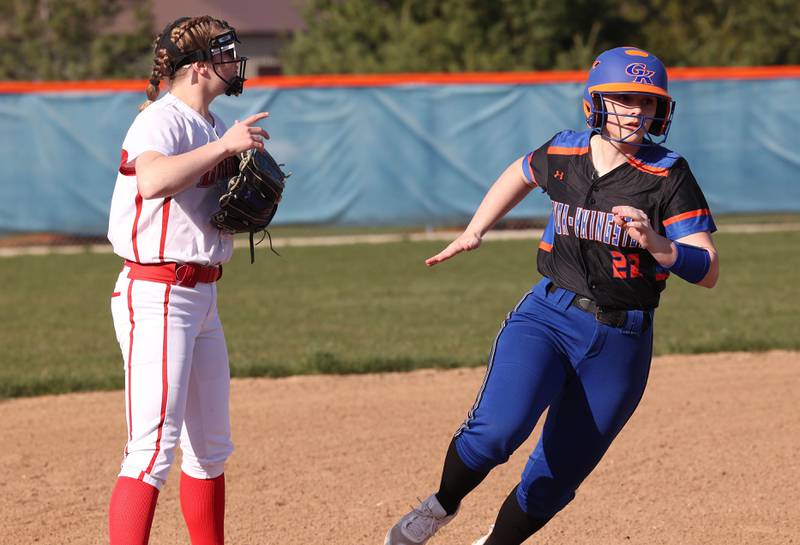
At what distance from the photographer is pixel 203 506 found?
154 inches

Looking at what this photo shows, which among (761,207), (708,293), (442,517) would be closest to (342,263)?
(708,293)

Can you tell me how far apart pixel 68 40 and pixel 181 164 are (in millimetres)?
16434

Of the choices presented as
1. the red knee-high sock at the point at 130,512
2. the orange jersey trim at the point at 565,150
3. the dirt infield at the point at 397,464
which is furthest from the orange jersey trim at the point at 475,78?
the red knee-high sock at the point at 130,512

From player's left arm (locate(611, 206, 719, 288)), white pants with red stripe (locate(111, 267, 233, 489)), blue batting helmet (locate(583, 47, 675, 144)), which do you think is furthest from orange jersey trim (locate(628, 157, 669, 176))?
white pants with red stripe (locate(111, 267, 233, 489))

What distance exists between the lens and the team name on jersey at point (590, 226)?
3732 mm

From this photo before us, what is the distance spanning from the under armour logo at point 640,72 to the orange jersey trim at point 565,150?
0.31 metres

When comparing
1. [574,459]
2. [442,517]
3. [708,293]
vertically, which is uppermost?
[574,459]

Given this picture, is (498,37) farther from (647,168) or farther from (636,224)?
(636,224)

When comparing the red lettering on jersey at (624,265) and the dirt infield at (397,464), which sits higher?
the red lettering on jersey at (624,265)

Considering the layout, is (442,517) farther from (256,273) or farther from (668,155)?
(256,273)

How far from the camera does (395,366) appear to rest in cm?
792

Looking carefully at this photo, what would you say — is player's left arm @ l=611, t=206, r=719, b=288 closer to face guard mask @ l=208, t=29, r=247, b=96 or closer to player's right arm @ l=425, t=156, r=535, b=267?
player's right arm @ l=425, t=156, r=535, b=267

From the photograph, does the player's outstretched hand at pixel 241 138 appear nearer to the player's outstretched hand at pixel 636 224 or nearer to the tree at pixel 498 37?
the player's outstretched hand at pixel 636 224

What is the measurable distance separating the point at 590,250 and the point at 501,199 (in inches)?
17.0
